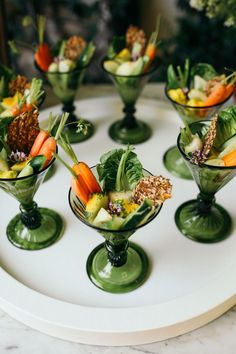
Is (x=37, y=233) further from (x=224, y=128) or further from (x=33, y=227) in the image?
(x=224, y=128)

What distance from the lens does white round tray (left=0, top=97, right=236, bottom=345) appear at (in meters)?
0.87

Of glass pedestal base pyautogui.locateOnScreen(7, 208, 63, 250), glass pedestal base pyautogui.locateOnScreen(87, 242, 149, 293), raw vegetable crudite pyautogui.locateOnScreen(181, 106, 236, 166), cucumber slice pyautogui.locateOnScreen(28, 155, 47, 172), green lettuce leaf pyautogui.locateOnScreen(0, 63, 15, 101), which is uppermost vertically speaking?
raw vegetable crudite pyautogui.locateOnScreen(181, 106, 236, 166)

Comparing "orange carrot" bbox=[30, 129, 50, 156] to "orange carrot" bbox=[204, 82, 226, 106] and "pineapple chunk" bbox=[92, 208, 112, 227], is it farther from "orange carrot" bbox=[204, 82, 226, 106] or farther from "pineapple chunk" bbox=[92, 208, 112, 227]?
"orange carrot" bbox=[204, 82, 226, 106]

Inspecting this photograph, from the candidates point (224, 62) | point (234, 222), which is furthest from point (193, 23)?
point (234, 222)

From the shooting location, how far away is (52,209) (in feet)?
3.68

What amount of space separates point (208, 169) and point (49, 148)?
305 mm

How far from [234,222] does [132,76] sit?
44 cm

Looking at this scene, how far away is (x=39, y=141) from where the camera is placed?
3.05 feet

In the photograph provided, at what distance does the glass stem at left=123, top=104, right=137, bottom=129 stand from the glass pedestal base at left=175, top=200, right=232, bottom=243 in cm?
34

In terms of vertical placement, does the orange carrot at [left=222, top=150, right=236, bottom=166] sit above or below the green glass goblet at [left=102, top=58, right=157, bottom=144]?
above

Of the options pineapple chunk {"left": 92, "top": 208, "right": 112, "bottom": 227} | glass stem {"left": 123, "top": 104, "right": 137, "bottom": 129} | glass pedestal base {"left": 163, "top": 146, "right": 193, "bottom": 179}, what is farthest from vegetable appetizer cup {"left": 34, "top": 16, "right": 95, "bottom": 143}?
pineapple chunk {"left": 92, "top": 208, "right": 112, "bottom": 227}

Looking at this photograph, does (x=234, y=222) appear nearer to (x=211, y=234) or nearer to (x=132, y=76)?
(x=211, y=234)

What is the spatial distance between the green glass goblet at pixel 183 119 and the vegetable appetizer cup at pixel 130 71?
9 cm

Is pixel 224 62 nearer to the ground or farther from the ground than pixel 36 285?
farther from the ground
